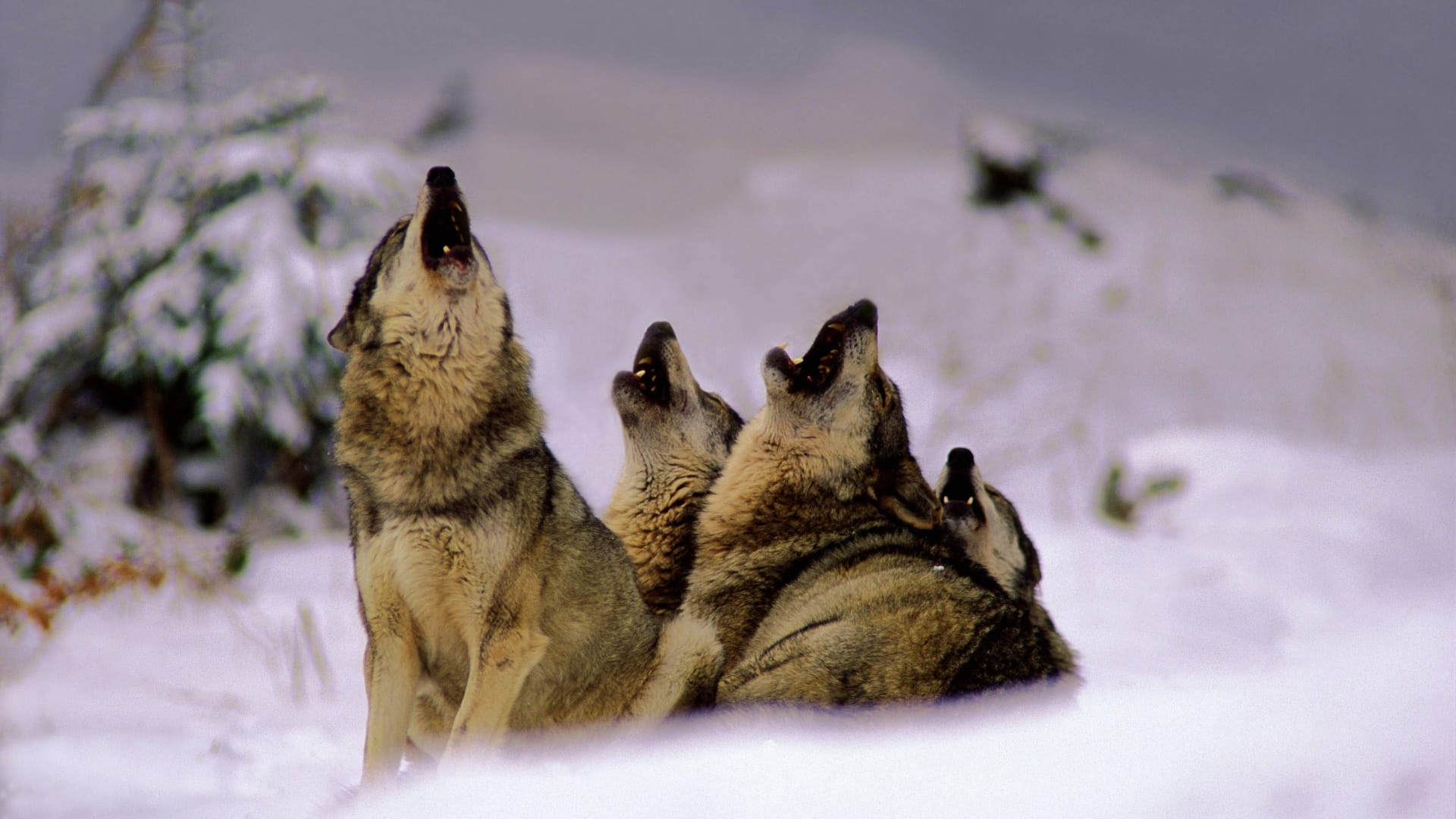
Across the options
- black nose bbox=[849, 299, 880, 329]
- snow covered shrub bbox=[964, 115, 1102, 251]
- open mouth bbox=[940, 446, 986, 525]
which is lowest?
open mouth bbox=[940, 446, 986, 525]

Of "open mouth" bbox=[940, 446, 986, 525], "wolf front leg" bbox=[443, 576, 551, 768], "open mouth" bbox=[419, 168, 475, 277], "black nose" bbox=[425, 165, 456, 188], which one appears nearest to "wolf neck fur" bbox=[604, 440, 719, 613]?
"open mouth" bbox=[940, 446, 986, 525]

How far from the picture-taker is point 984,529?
5234 mm

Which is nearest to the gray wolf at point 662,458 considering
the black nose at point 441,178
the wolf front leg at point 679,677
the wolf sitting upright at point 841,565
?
the wolf sitting upright at point 841,565

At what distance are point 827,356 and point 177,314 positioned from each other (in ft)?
20.3

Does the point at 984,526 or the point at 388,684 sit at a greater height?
the point at 984,526

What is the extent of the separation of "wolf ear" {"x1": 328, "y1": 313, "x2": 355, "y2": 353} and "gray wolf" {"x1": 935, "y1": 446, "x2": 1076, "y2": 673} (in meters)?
2.65

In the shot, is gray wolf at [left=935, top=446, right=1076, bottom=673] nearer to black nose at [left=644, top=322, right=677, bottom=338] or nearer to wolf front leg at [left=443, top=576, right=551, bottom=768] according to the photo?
black nose at [left=644, top=322, right=677, bottom=338]

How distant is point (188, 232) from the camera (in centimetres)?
923

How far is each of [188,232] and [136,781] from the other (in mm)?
6861

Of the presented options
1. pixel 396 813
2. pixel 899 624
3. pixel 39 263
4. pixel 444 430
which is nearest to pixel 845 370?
pixel 899 624

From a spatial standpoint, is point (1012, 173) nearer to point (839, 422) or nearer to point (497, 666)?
point (839, 422)

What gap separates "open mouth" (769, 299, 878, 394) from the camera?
15.8 ft

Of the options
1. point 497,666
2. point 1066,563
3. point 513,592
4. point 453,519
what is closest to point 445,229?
point 453,519

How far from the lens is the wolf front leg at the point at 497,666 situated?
320cm
